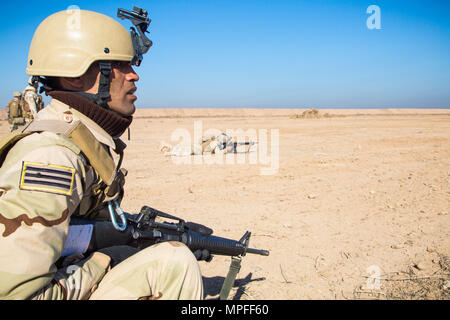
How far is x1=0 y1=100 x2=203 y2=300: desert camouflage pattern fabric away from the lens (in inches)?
45.0

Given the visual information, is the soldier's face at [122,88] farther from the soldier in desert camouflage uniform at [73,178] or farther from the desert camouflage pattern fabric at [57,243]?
the desert camouflage pattern fabric at [57,243]

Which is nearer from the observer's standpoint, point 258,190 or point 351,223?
point 351,223

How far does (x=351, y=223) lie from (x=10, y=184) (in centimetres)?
386

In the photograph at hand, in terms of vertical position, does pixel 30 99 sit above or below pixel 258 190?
above

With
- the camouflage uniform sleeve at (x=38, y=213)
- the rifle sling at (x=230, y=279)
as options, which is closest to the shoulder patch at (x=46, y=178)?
the camouflage uniform sleeve at (x=38, y=213)

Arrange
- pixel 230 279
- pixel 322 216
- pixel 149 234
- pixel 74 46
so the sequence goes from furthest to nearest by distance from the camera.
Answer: pixel 322 216
pixel 230 279
pixel 149 234
pixel 74 46

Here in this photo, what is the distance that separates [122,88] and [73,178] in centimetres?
70

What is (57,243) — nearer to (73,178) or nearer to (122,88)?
(73,178)

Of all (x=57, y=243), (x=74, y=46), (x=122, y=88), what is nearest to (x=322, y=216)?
(x=122, y=88)

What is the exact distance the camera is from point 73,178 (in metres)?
1.33

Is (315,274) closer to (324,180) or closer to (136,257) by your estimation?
(136,257)

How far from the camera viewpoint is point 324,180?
6246 mm
